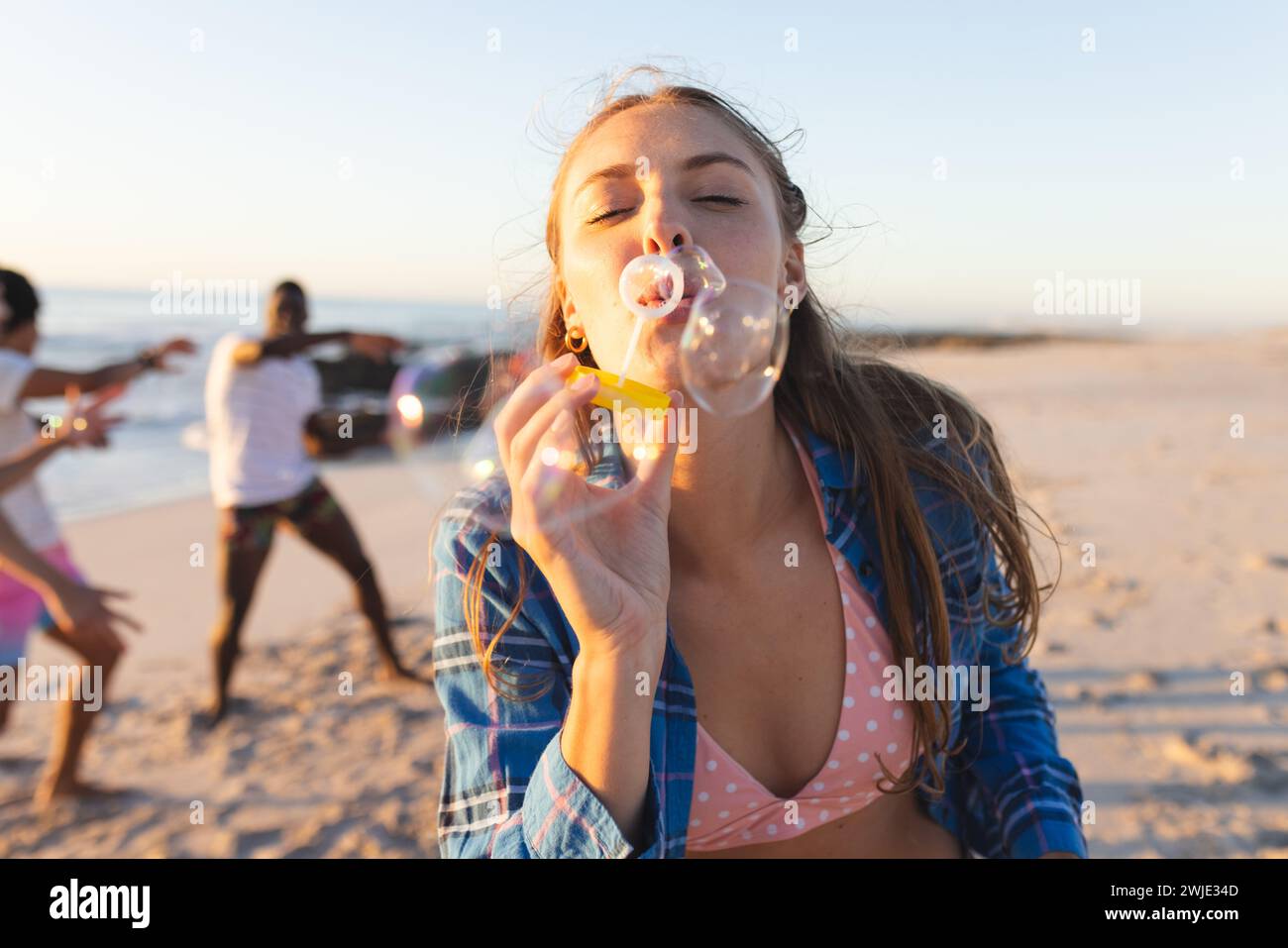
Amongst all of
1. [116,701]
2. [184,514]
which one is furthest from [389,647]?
[184,514]

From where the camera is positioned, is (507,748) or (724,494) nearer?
(507,748)

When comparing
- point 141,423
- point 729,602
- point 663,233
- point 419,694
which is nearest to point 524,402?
point 663,233

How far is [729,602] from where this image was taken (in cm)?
211

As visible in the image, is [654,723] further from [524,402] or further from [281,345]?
[281,345]

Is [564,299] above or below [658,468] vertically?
above

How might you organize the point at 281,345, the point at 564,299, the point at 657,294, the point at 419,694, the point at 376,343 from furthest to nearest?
1. the point at 281,345
2. the point at 376,343
3. the point at 419,694
4. the point at 564,299
5. the point at 657,294

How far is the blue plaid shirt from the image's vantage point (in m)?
1.69

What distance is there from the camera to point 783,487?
7.32 feet

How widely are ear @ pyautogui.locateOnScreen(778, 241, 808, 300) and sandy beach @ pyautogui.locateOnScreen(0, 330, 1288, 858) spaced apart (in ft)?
2.42

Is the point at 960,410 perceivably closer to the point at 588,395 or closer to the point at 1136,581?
the point at 588,395

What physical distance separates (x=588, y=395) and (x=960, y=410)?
117 cm

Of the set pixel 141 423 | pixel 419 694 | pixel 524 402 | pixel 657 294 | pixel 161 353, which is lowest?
pixel 419 694

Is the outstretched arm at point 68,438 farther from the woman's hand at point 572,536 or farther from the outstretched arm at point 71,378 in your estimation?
the woman's hand at point 572,536

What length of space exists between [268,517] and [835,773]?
13.8ft
